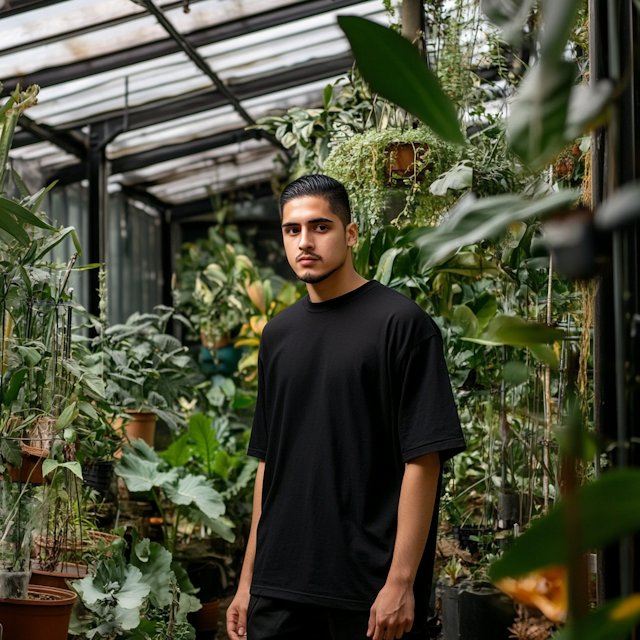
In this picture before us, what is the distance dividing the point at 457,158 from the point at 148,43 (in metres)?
2.69

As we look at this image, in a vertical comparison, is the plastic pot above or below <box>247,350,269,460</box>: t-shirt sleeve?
below

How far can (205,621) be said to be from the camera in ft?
13.5

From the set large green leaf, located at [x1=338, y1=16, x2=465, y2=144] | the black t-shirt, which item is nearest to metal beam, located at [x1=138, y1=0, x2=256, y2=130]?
the black t-shirt

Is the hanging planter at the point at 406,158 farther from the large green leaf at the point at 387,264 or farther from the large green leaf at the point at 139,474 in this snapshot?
the large green leaf at the point at 139,474

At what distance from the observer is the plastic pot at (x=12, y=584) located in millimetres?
2395

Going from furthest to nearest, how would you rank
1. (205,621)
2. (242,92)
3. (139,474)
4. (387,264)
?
(242,92)
(205,621)
(139,474)
(387,264)

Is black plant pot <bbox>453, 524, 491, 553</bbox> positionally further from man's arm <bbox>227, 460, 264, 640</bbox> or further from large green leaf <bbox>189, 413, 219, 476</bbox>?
large green leaf <bbox>189, 413, 219, 476</bbox>

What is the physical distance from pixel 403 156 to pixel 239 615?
1617 mm

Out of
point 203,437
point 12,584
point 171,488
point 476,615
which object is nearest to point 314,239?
point 12,584

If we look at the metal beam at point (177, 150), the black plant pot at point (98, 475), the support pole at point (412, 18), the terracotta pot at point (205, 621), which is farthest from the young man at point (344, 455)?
the metal beam at point (177, 150)

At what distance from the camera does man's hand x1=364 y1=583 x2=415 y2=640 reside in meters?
1.56

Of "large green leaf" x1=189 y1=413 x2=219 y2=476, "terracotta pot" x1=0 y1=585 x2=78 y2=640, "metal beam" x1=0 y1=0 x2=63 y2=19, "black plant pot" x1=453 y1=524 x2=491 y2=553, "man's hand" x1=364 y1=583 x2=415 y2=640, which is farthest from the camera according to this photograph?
"large green leaf" x1=189 y1=413 x2=219 y2=476

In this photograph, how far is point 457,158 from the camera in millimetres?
2748

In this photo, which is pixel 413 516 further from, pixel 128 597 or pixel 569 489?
pixel 128 597
